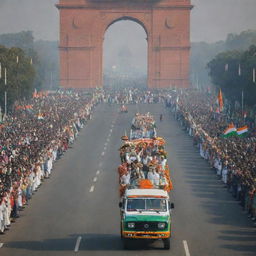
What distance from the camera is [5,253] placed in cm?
2441

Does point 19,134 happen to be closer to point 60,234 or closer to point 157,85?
point 60,234

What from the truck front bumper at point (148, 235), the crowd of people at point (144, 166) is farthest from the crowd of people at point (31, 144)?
the truck front bumper at point (148, 235)

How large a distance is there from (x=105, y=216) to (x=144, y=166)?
2.32 m

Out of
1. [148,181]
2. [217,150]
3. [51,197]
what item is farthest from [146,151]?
[217,150]

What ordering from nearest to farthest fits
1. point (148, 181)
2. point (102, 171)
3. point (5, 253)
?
point (5, 253) < point (148, 181) < point (102, 171)

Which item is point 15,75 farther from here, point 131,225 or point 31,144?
point 131,225

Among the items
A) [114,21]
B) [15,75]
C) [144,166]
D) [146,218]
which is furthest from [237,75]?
[146,218]

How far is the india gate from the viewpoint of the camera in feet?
380

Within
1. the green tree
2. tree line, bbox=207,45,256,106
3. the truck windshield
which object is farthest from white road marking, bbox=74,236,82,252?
the green tree

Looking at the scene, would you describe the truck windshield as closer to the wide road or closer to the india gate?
the wide road

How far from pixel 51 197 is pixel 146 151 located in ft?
14.6

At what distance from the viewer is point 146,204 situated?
2495cm

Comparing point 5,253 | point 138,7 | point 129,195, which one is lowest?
point 5,253

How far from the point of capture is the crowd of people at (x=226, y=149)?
1297 inches
